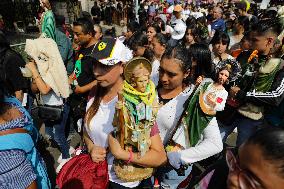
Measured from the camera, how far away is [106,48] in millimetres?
2098

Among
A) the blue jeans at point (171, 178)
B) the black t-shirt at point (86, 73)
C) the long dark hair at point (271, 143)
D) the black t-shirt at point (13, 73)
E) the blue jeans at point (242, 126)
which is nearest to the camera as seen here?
the long dark hair at point (271, 143)

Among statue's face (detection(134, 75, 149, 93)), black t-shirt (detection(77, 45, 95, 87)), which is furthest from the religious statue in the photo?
black t-shirt (detection(77, 45, 95, 87))

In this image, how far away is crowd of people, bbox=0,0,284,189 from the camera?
1.35 meters

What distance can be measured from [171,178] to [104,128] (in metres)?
0.80

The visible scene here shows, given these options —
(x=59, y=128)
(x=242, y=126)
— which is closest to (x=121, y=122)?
(x=242, y=126)

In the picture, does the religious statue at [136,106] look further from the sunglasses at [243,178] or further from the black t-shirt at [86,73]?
the black t-shirt at [86,73]

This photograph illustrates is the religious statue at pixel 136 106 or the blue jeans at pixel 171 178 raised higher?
the religious statue at pixel 136 106

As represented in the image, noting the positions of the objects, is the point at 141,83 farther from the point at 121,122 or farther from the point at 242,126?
the point at 242,126

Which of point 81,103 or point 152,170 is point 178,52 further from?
point 81,103

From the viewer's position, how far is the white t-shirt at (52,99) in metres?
3.38

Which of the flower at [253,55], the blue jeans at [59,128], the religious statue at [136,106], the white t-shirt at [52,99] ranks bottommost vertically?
the blue jeans at [59,128]

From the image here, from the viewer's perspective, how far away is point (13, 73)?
3.01m

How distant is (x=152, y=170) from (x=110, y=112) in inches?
21.7

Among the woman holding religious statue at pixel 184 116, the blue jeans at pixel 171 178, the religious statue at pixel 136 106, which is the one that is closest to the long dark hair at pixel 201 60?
the woman holding religious statue at pixel 184 116
